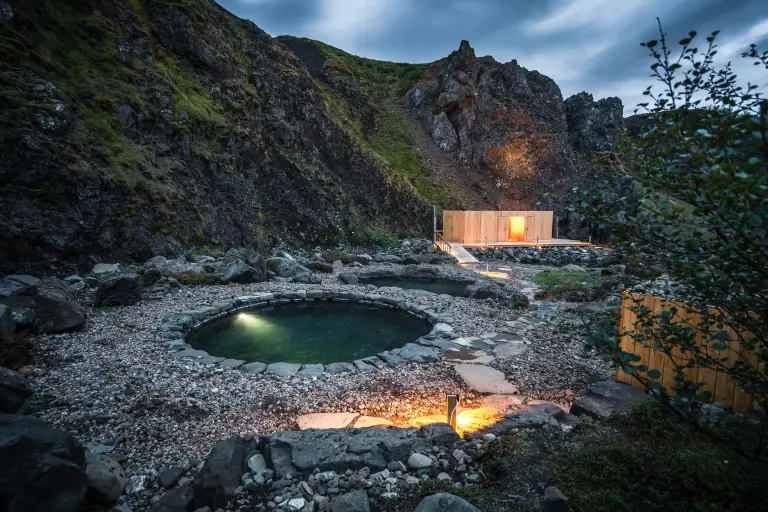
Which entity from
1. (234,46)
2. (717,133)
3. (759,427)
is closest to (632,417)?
(759,427)

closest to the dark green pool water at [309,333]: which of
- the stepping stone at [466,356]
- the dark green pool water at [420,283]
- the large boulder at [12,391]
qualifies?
the stepping stone at [466,356]

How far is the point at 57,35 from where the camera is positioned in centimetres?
1323

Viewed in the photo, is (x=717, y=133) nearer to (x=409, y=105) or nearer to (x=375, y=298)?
(x=375, y=298)

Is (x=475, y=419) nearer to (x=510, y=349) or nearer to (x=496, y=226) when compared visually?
(x=510, y=349)

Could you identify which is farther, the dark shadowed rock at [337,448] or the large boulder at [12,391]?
the large boulder at [12,391]

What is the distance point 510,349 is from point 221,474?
4.83 metres

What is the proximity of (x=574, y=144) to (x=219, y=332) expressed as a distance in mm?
31537

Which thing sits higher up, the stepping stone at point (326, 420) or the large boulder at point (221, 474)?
the large boulder at point (221, 474)

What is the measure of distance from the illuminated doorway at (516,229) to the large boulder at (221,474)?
70.1ft

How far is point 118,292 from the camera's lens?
8.27m

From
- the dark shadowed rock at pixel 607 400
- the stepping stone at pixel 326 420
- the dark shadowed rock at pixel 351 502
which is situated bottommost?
the stepping stone at pixel 326 420

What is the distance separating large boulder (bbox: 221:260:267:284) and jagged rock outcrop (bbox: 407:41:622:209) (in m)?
20.6

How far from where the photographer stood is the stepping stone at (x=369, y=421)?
13.8 feet

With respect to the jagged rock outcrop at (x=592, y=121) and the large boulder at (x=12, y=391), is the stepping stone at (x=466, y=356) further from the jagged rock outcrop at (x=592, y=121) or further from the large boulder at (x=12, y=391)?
the jagged rock outcrop at (x=592, y=121)
